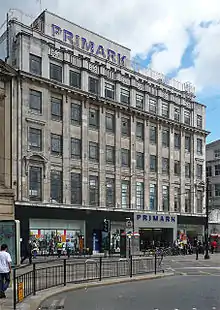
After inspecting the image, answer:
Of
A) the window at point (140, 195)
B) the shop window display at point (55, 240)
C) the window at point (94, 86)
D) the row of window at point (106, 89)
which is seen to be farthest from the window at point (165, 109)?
the shop window display at point (55, 240)

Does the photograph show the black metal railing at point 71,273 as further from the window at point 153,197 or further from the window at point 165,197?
the window at point 165,197

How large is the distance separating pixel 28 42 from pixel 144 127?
53.9 feet

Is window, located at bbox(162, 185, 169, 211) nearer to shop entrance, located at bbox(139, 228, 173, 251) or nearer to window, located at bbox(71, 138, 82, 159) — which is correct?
shop entrance, located at bbox(139, 228, 173, 251)

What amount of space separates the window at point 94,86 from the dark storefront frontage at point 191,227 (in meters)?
18.3

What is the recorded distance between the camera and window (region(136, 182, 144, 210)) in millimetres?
47888

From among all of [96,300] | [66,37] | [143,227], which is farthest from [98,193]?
[96,300]

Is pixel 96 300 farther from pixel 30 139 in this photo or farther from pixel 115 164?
pixel 115 164

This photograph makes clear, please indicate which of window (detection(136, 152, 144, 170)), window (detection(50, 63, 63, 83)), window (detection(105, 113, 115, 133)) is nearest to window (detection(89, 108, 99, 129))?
window (detection(105, 113, 115, 133))

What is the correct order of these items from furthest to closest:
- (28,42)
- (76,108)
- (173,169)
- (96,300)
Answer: (173,169), (76,108), (28,42), (96,300)

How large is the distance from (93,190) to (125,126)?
8.41m

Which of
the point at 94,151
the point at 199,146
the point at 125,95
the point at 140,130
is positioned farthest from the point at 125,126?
the point at 199,146

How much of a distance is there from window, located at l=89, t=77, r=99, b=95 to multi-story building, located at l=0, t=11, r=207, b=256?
0.10 m

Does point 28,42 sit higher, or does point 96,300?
point 28,42

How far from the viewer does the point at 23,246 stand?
37.1 m
